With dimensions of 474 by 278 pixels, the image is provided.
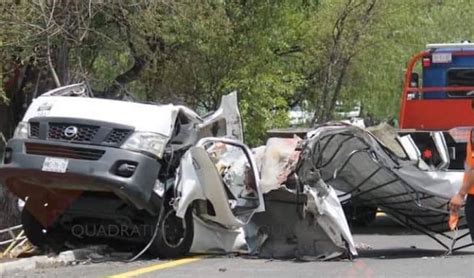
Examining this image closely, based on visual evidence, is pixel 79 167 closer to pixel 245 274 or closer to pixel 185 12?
pixel 245 274

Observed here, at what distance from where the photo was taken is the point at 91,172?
954 cm

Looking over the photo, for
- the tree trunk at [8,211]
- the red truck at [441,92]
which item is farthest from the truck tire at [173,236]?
the red truck at [441,92]

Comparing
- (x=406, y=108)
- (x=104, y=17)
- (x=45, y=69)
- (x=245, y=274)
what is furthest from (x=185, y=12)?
(x=245, y=274)

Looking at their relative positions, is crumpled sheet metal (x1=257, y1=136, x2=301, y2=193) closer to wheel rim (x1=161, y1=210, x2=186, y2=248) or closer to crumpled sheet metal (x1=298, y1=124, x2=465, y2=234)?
crumpled sheet metal (x1=298, y1=124, x2=465, y2=234)

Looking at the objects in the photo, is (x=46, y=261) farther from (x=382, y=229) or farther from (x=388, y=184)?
(x=382, y=229)

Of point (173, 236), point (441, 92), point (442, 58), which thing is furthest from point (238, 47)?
point (173, 236)

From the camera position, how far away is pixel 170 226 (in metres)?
10.4

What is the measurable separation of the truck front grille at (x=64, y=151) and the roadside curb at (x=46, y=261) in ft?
3.87

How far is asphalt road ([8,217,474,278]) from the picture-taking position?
30.5 feet

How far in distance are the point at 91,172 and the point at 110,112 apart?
89 cm

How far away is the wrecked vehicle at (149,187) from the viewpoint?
9.75 meters

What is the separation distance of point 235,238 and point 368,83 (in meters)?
17.7

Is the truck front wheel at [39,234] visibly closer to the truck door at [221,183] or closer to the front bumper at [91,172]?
the front bumper at [91,172]

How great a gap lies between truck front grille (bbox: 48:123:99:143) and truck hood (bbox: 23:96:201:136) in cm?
12
